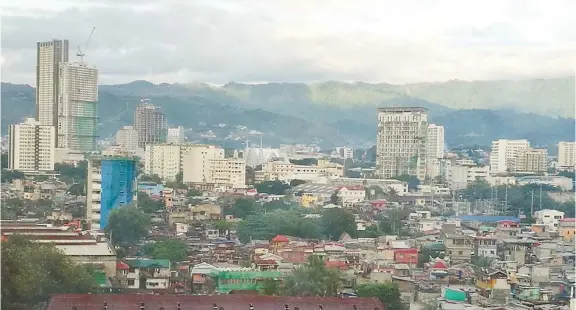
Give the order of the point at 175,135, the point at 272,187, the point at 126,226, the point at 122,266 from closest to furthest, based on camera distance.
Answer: the point at 122,266, the point at 126,226, the point at 272,187, the point at 175,135

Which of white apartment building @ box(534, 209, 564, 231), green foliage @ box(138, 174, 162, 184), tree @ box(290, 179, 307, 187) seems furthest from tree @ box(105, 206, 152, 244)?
tree @ box(290, 179, 307, 187)

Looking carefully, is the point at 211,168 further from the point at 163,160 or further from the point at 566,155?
the point at 566,155

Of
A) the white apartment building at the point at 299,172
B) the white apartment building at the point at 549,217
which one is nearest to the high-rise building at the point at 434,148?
the white apartment building at the point at 299,172

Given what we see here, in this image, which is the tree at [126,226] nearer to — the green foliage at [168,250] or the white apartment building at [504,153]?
the green foliage at [168,250]

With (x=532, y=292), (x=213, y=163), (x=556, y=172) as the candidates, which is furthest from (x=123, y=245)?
(x=556, y=172)

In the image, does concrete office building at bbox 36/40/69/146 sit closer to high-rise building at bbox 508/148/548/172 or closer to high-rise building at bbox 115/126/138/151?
high-rise building at bbox 115/126/138/151

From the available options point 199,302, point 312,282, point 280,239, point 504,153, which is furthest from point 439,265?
point 504,153
